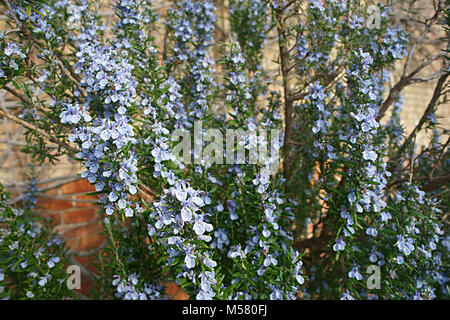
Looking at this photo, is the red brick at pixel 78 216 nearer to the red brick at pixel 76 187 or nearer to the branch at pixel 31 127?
the red brick at pixel 76 187

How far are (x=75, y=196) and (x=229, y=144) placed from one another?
6.00 ft

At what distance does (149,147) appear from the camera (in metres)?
1.20

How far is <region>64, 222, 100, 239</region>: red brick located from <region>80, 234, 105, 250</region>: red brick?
3 cm

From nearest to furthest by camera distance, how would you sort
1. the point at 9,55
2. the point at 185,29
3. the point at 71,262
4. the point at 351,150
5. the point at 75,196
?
the point at 9,55 → the point at 351,150 → the point at 185,29 → the point at 71,262 → the point at 75,196

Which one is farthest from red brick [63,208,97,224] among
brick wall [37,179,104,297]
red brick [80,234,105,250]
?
red brick [80,234,105,250]

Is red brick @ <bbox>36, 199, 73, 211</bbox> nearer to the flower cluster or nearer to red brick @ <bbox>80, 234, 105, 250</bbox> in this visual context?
red brick @ <bbox>80, 234, 105, 250</bbox>

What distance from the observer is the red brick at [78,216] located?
258 cm

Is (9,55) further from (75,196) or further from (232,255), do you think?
(75,196)

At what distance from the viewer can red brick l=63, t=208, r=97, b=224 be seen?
2575mm

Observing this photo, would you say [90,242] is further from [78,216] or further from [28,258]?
[28,258]

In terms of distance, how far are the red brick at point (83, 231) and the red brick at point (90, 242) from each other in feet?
0.10

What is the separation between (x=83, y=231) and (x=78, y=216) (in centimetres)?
13

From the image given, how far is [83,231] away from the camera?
2627mm
